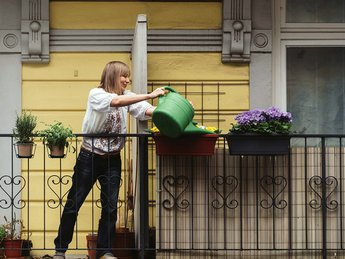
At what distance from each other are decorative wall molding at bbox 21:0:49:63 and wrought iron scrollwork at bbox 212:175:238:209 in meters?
2.65

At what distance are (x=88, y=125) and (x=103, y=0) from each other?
6.94ft

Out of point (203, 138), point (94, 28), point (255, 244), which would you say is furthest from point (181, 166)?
point (94, 28)

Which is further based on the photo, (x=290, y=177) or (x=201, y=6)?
(x=201, y=6)

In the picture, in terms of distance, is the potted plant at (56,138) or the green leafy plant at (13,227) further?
the green leafy plant at (13,227)

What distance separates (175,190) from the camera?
9.95 meters

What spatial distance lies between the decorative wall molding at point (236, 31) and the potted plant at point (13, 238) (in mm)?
2843

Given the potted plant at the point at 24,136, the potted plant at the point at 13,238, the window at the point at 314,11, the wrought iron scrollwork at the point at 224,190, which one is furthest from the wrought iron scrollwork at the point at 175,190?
the window at the point at 314,11

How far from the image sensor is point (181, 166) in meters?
9.97

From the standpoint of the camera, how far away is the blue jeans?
991cm

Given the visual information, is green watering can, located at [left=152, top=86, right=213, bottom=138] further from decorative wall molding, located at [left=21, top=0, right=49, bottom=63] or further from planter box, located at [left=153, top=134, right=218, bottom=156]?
decorative wall molding, located at [left=21, top=0, right=49, bottom=63]

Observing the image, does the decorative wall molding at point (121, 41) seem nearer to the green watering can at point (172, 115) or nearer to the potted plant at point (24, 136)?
the potted plant at point (24, 136)

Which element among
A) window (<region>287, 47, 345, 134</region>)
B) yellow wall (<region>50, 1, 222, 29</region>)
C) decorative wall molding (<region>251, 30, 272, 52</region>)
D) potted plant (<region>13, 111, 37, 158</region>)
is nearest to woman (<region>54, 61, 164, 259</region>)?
potted plant (<region>13, 111, 37, 158</region>)

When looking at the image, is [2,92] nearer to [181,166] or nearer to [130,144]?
[130,144]

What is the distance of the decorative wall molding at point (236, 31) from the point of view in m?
11.6
